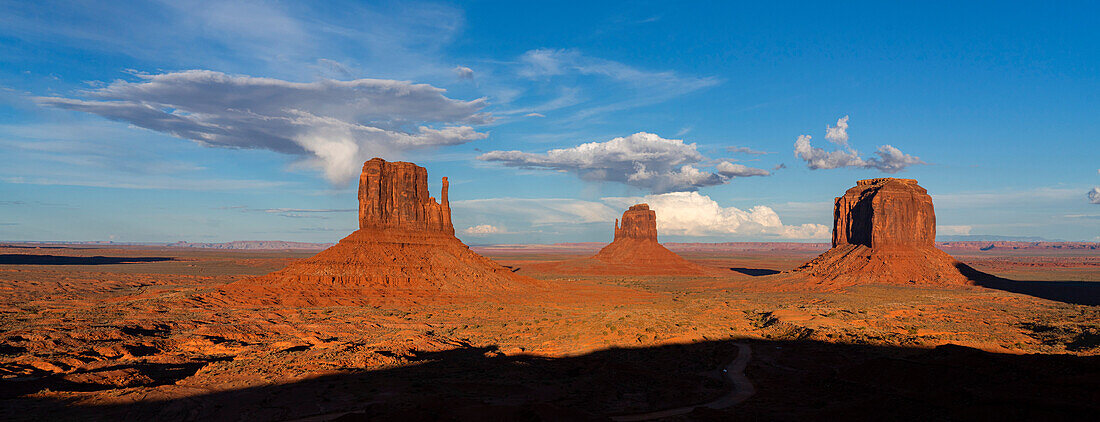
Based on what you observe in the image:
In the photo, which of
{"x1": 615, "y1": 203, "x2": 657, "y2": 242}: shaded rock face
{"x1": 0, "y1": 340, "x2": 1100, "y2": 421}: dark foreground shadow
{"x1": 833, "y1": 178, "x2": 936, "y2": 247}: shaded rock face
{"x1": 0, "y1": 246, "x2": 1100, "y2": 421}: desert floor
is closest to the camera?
{"x1": 0, "y1": 340, "x2": 1100, "y2": 421}: dark foreground shadow

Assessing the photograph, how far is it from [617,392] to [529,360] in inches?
335

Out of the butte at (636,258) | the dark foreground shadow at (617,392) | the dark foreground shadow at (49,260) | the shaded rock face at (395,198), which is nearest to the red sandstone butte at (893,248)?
the butte at (636,258)

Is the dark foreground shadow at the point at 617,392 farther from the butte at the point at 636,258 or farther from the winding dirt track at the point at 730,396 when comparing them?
the butte at the point at 636,258

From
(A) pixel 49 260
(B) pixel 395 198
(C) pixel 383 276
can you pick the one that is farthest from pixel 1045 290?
(A) pixel 49 260

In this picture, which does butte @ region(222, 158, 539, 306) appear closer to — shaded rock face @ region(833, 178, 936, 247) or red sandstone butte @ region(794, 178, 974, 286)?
red sandstone butte @ region(794, 178, 974, 286)

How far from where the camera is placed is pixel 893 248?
90812mm

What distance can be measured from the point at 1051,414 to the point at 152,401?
29.1m

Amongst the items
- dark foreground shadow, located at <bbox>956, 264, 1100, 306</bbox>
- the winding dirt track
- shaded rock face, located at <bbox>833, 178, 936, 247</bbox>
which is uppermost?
shaded rock face, located at <bbox>833, 178, 936, 247</bbox>

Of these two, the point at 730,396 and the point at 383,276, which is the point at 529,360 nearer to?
the point at 730,396

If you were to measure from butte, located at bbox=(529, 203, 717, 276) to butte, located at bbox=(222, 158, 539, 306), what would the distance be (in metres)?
47.6

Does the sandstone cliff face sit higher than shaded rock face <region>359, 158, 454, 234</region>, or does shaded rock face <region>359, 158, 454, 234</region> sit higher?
shaded rock face <region>359, 158, 454, 234</region>

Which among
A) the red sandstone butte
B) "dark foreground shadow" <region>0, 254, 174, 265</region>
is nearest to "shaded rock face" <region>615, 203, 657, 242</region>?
the red sandstone butte

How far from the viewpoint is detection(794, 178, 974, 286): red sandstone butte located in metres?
85.4

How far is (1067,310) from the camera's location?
54438 mm
